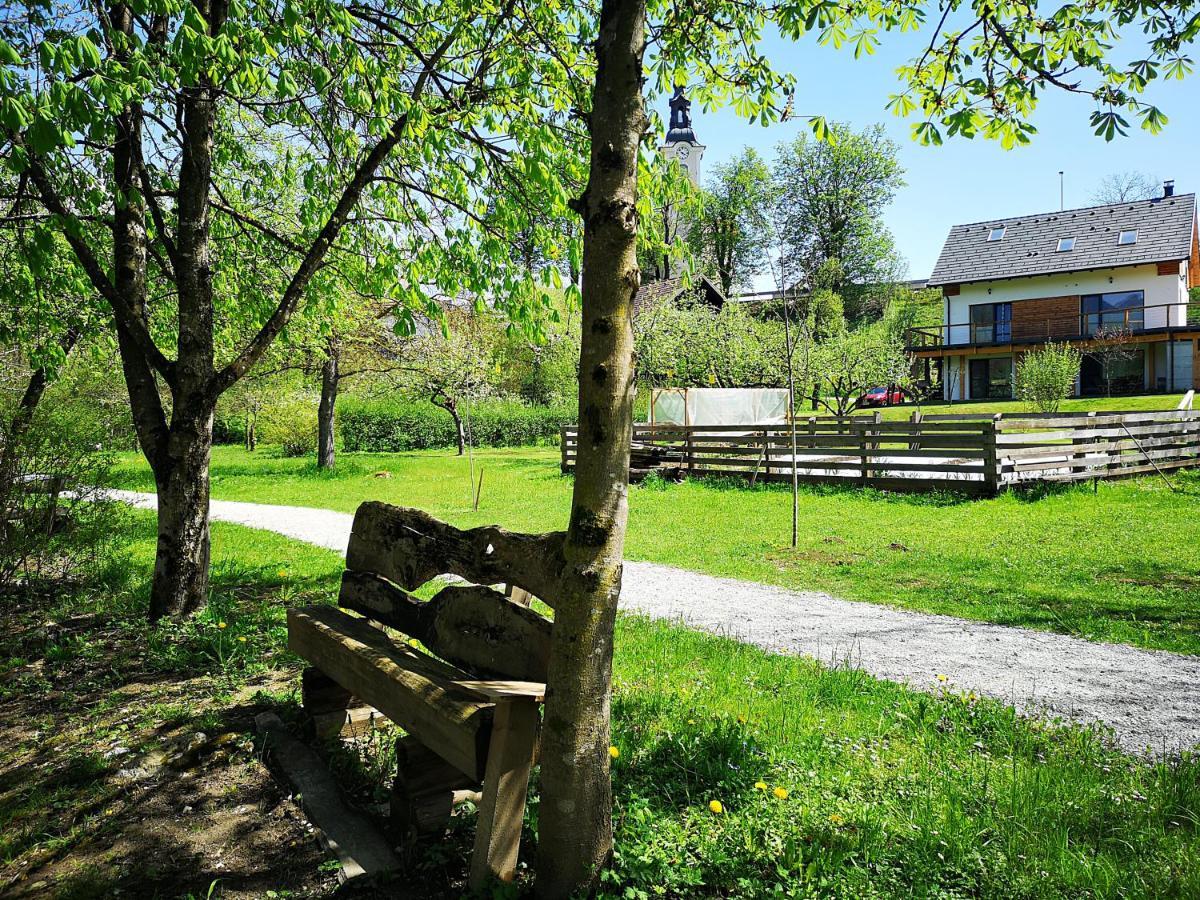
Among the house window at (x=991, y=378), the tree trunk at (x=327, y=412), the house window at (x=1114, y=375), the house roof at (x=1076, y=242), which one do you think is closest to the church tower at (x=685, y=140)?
the house roof at (x=1076, y=242)

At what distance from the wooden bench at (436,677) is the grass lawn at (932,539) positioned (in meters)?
5.67

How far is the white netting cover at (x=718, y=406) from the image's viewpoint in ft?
80.0

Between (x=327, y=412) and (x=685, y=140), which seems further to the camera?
(x=685, y=140)

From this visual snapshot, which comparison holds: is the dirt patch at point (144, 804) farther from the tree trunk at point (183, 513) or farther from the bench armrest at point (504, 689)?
the tree trunk at point (183, 513)

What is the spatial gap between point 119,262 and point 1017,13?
626 cm

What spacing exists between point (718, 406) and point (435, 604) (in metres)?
22.8

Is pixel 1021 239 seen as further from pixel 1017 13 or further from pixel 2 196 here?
pixel 2 196

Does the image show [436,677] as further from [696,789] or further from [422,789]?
[696,789]

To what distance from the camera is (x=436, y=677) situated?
282 cm

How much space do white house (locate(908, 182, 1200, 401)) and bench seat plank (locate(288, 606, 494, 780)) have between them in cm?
3730

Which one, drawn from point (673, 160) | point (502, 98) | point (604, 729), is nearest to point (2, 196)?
point (502, 98)

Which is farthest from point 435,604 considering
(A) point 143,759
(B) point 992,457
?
(B) point 992,457

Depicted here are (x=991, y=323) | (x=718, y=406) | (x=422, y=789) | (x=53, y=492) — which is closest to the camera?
(x=422, y=789)

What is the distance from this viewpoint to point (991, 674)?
5316mm
